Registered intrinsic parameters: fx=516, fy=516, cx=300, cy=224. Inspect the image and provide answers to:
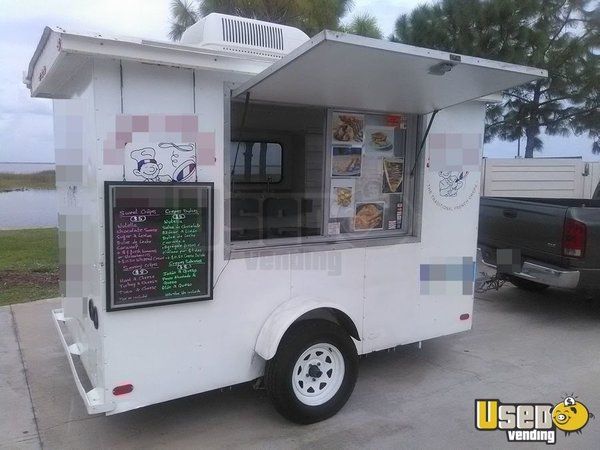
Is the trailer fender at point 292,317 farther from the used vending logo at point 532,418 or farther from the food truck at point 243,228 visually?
the used vending logo at point 532,418

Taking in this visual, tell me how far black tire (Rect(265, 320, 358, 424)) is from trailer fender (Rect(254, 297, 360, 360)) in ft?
0.27

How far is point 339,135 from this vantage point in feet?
13.5

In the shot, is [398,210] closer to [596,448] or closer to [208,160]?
[208,160]

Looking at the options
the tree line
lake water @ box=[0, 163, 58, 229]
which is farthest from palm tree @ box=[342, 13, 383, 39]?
lake water @ box=[0, 163, 58, 229]

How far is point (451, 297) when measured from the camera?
14.9 feet

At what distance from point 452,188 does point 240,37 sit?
85.9 inches

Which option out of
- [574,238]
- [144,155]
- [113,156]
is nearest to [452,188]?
[574,238]

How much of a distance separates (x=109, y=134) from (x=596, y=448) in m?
3.58

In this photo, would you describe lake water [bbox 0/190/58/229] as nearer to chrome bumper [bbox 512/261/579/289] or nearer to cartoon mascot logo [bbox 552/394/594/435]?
chrome bumper [bbox 512/261/579/289]

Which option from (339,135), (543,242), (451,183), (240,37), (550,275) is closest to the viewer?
(240,37)

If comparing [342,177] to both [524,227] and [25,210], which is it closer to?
[524,227]

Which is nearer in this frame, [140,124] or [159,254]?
[140,124]

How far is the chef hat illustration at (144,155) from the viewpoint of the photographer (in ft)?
9.90

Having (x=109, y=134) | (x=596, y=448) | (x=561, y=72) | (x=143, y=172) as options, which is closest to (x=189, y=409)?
(x=143, y=172)
